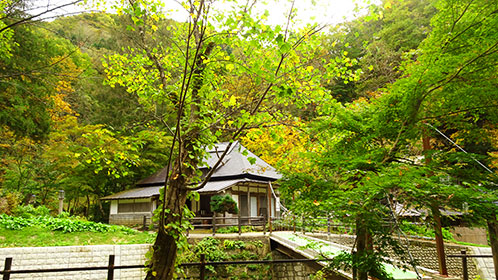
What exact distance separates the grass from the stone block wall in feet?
1.92

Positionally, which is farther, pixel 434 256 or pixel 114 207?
pixel 114 207

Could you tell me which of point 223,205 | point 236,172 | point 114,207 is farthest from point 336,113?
point 114,207

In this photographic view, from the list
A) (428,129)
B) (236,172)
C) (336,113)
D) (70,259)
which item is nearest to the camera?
(428,129)

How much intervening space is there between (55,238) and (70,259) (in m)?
1.48

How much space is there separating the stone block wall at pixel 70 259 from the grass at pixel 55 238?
1.92 ft

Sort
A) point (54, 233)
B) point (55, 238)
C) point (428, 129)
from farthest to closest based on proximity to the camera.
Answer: point (54, 233) → point (55, 238) → point (428, 129)

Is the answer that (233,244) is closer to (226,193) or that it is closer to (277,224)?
(277,224)

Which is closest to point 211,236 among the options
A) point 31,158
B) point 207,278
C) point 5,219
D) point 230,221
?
point 207,278

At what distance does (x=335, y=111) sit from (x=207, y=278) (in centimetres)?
782

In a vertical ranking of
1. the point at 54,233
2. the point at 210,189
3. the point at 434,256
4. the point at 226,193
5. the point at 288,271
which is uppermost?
the point at 210,189

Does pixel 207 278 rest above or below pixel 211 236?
below

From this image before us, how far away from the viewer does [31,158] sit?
14.2 metres

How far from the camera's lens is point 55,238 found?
9312 mm

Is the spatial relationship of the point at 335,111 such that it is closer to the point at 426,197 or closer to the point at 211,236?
the point at 426,197
